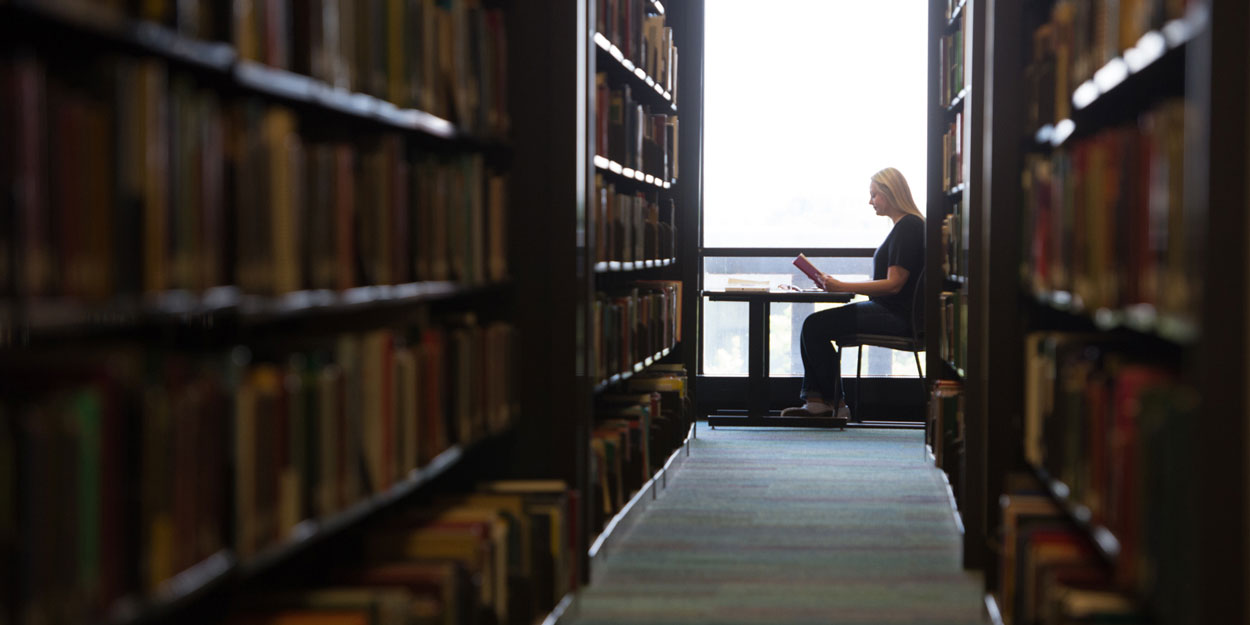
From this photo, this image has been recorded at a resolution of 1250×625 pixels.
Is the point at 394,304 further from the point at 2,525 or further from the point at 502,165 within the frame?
the point at 2,525

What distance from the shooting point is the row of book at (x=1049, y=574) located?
6.23 ft

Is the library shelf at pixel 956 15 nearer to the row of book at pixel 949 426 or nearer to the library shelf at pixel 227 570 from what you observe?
the row of book at pixel 949 426

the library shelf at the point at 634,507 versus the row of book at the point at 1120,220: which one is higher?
the row of book at the point at 1120,220

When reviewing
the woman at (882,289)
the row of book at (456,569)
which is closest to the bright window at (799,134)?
the woman at (882,289)

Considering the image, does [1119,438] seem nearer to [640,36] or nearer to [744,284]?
[640,36]

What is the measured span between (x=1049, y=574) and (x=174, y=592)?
4.83 ft

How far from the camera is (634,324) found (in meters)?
4.30

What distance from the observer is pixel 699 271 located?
6176 millimetres

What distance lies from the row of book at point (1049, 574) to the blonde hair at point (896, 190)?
332 cm

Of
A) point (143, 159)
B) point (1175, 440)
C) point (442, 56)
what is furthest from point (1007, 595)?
point (143, 159)

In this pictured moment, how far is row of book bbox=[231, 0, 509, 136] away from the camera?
1697 millimetres

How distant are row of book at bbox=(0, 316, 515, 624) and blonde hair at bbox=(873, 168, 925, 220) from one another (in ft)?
13.7

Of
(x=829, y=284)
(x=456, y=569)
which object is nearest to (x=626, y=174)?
(x=829, y=284)

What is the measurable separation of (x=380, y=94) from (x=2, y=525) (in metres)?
1.17
